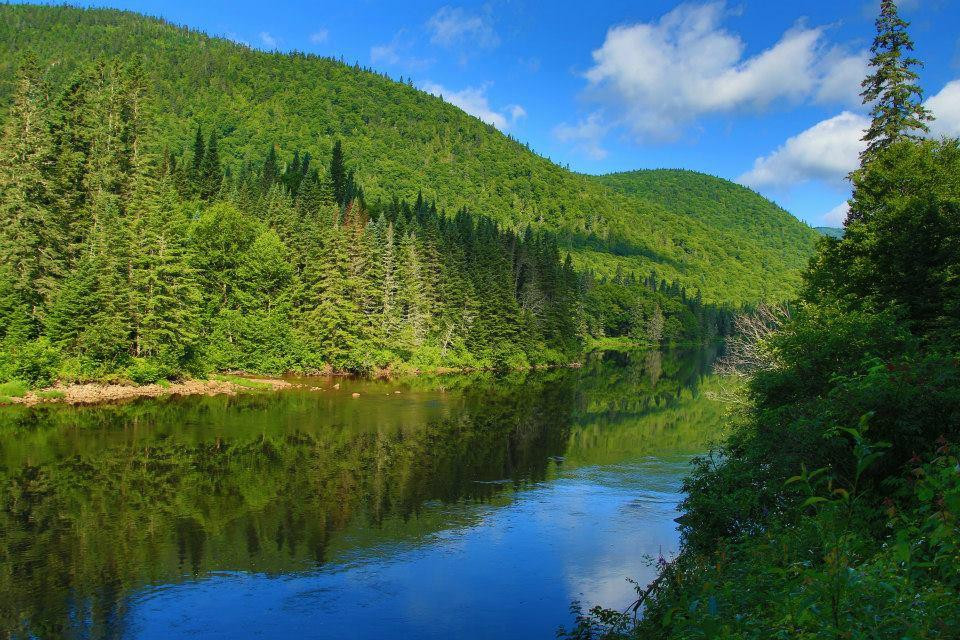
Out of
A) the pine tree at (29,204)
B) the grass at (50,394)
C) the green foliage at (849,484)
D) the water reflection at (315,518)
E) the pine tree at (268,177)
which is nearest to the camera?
the green foliage at (849,484)

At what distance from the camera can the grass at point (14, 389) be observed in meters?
38.8

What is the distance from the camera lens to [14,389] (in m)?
39.2

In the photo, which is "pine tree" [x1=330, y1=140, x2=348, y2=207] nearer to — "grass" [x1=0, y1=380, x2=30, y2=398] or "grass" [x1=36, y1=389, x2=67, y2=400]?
"grass" [x1=36, y1=389, x2=67, y2=400]

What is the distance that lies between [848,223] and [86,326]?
48.5 m

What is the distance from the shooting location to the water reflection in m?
16.5

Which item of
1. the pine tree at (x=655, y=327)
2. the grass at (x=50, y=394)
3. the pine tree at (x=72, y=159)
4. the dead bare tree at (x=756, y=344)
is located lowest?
the grass at (x=50, y=394)

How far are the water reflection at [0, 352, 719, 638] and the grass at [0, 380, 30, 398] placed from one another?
9.19 feet

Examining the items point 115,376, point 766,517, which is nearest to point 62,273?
point 115,376

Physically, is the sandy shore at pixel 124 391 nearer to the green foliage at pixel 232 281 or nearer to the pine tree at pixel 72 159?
Result: the green foliage at pixel 232 281

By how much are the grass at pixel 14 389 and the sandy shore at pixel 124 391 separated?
12.5 inches

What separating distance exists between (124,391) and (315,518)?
2827 cm

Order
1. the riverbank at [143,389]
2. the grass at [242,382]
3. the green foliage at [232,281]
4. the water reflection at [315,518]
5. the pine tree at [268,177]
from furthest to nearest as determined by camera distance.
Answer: the pine tree at [268,177] → the grass at [242,382] → the green foliage at [232,281] → the riverbank at [143,389] → the water reflection at [315,518]

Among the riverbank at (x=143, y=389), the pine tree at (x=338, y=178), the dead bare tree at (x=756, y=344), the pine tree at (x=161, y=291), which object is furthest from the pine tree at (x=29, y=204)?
the pine tree at (x=338, y=178)

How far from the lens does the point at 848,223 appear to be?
35.1 metres
